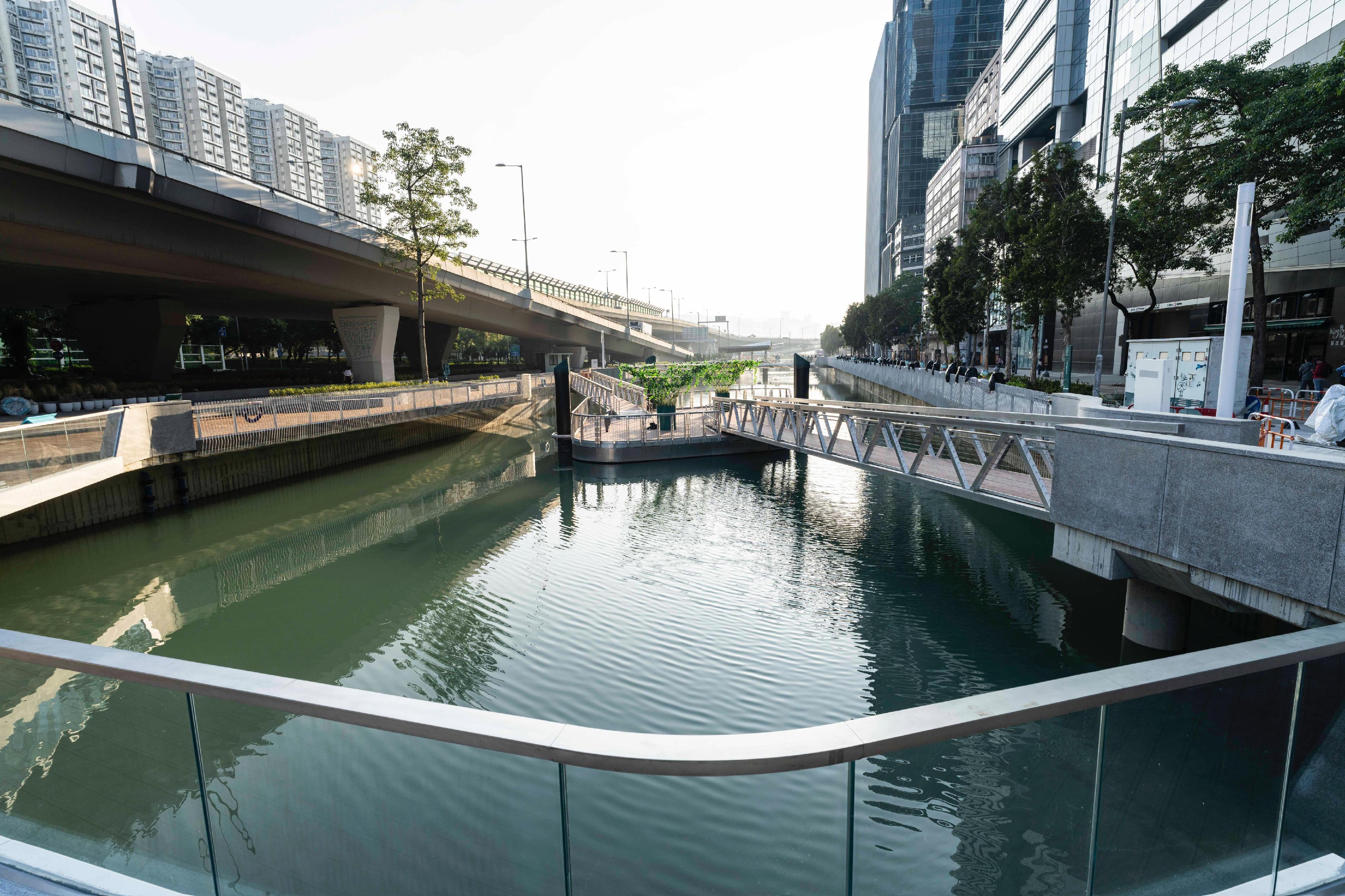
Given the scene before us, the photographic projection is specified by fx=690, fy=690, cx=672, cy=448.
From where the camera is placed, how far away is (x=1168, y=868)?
2.62 m

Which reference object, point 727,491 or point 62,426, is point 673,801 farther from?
point 727,491

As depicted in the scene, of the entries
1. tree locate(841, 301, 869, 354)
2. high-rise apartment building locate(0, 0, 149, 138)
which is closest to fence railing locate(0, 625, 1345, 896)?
tree locate(841, 301, 869, 354)

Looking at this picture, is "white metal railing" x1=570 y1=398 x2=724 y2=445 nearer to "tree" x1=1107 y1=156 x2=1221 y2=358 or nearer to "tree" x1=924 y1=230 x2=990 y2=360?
"tree" x1=1107 y1=156 x2=1221 y2=358

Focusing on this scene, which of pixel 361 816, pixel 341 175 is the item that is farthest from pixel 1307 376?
pixel 341 175

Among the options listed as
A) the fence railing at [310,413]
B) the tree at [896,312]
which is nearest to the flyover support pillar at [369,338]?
the fence railing at [310,413]

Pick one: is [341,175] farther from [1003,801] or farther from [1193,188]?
[1003,801]

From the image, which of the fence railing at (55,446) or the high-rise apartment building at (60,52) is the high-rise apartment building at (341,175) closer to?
the high-rise apartment building at (60,52)

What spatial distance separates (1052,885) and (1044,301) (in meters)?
32.2

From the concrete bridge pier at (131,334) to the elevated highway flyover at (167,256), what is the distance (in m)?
0.06

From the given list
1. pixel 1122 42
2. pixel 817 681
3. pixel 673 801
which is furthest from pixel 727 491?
pixel 1122 42

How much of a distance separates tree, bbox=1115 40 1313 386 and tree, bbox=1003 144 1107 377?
318cm

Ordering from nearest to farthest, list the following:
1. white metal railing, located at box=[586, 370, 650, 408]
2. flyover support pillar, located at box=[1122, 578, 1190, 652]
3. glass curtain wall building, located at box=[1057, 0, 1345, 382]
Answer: flyover support pillar, located at box=[1122, 578, 1190, 652], glass curtain wall building, located at box=[1057, 0, 1345, 382], white metal railing, located at box=[586, 370, 650, 408]

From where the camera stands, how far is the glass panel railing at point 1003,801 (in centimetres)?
229

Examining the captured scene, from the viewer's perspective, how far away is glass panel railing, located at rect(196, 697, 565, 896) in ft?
7.56
